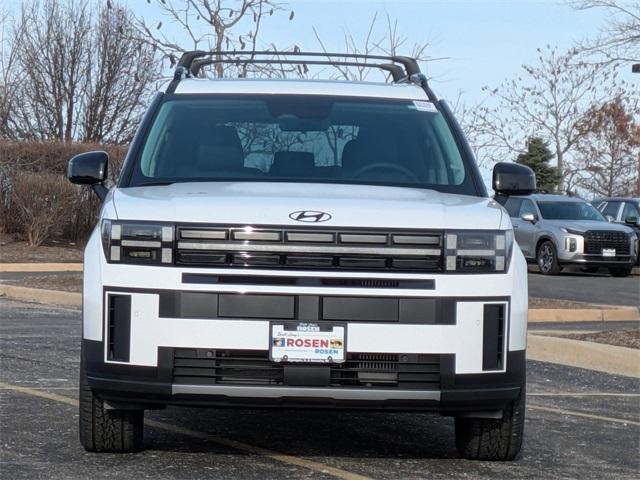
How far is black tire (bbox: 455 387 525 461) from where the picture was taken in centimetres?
641

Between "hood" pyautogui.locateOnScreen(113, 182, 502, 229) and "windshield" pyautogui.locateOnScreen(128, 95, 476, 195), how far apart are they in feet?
1.70

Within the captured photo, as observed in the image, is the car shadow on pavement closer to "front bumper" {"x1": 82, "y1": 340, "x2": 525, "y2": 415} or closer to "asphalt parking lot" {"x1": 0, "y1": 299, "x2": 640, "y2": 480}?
"asphalt parking lot" {"x1": 0, "y1": 299, "x2": 640, "y2": 480}

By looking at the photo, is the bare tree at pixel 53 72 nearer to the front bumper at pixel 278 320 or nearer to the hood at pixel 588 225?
the hood at pixel 588 225

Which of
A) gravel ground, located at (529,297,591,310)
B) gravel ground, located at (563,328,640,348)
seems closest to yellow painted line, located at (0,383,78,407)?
gravel ground, located at (563,328,640,348)

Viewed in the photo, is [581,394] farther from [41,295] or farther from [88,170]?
[41,295]

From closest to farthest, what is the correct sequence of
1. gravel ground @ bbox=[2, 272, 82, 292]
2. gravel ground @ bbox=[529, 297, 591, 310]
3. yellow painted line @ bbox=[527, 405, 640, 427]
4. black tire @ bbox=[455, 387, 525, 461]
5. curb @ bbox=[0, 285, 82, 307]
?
1. black tire @ bbox=[455, 387, 525, 461]
2. yellow painted line @ bbox=[527, 405, 640, 427]
3. curb @ bbox=[0, 285, 82, 307]
4. gravel ground @ bbox=[529, 297, 591, 310]
5. gravel ground @ bbox=[2, 272, 82, 292]

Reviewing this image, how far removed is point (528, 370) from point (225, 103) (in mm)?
4734

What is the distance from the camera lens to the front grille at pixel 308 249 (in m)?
5.84

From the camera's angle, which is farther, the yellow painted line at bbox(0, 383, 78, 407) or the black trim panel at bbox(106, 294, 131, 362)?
the yellow painted line at bbox(0, 383, 78, 407)

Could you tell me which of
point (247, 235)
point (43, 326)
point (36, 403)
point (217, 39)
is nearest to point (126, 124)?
point (217, 39)

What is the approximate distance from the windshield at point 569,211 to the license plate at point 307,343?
73.7ft

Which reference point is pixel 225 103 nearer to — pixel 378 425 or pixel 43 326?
pixel 378 425

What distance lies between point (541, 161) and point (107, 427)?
46319 millimetres

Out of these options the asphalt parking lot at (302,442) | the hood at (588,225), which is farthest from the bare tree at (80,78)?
the asphalt parking lot at (302,442)
